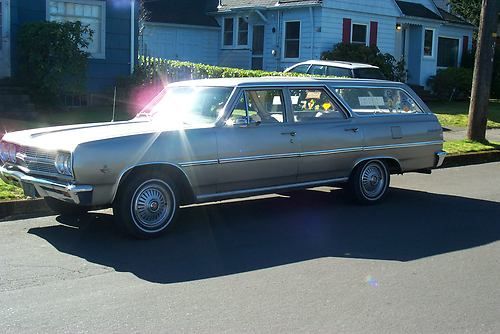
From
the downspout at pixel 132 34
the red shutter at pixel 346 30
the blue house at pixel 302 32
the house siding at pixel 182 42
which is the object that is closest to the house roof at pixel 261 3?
the blue house at pixel 302 32

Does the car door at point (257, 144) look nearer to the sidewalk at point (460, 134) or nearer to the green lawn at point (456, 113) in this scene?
the sidewalk at point (460, 134)

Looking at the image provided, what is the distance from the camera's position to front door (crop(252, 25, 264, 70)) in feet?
85.2

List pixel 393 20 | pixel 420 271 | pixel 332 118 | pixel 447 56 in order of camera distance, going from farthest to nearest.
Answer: pixel 447 56 → pixel 393 20 → pixel 332 118 → pixel 420 271

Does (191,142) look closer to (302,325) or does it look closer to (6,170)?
(6,170)

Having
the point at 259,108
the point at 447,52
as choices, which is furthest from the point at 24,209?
the point at 447,52

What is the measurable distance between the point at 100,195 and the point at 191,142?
1.10 m

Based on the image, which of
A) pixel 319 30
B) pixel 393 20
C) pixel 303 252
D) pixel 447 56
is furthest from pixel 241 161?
pixel 447 56

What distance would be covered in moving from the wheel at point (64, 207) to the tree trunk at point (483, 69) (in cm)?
996

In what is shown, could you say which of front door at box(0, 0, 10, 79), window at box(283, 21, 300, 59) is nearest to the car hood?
front door at box(0, 0, 10, 79)

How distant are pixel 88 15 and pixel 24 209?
10.7 meters

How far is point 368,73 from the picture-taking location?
17969 mm

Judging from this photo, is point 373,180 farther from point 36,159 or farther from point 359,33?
point 359,33

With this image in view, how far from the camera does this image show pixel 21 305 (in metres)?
4.51

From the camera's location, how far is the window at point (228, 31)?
27359 millimetres
